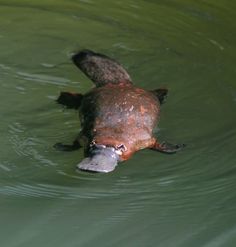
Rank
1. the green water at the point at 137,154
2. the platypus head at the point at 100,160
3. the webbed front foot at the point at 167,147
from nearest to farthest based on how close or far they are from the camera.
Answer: the green water at the point at 137,154 < the platypus head at the point at 100,160 < the webbed front foot at the point at 167,147

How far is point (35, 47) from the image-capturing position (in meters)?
5.04

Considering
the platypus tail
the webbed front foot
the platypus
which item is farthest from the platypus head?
the platypus tail

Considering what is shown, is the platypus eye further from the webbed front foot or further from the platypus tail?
the platypus tail

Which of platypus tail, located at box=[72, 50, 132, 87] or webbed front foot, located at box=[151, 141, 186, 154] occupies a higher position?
platypus tail, located at box=[72, 50, 132, 87]

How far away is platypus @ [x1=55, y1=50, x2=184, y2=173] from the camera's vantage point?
3.61 metres

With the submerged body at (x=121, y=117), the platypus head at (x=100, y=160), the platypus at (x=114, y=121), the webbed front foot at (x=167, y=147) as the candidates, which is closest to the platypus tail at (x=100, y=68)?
the platypus at (x=114, y=121)

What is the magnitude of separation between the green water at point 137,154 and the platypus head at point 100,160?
85mm

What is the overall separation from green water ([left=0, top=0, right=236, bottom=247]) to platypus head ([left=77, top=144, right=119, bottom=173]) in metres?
0.08

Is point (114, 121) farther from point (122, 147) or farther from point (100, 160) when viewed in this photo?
point (100, 160)

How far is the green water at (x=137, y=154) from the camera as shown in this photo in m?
3.22

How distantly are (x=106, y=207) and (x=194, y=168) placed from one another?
0.57 meters

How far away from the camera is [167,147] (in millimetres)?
3771

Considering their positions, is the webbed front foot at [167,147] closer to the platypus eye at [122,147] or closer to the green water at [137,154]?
the green water at [137,154]

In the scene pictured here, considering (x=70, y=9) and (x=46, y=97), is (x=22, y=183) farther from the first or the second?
(x=70, y=9)
